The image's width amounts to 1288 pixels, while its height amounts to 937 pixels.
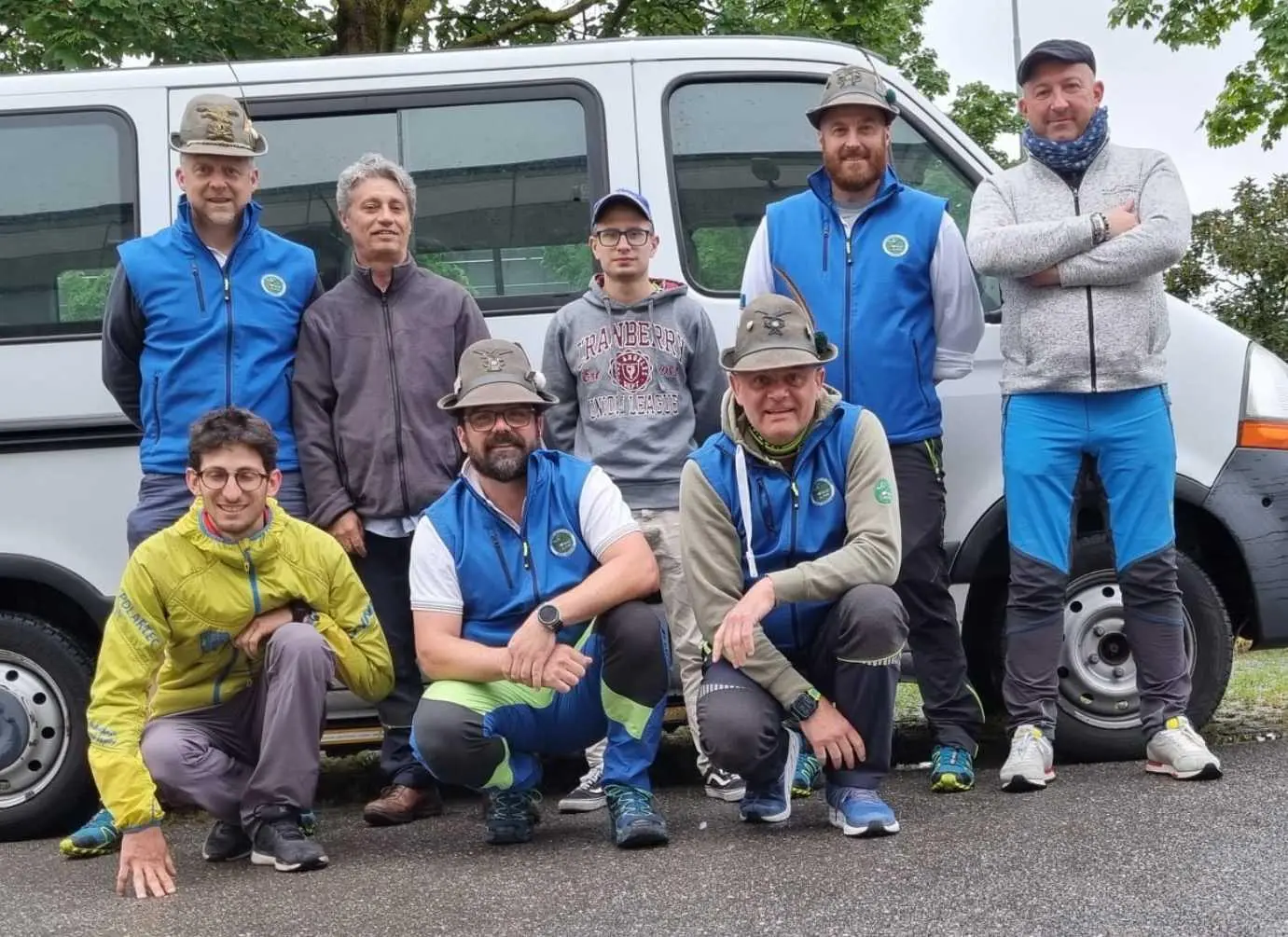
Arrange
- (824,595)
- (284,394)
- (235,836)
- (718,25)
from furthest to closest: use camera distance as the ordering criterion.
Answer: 1. (718,25)
2. (284,394)
3. (235,836)
4. (824,595)

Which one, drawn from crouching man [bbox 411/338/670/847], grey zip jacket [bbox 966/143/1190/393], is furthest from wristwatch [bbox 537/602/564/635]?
grey zip jacket [bbox 966/143/1190/393]

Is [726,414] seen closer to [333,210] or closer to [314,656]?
[314,656]

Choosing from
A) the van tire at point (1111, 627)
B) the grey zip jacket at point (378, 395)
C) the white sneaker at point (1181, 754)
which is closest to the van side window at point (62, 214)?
the grey zip jacket at point (378, 395)

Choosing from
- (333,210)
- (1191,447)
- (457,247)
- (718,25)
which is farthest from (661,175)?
(718,25)

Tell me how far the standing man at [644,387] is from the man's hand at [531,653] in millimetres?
763

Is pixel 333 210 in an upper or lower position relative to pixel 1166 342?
upper

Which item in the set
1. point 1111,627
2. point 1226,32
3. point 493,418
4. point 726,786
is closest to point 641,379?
point 493,418

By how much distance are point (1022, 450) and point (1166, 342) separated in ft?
1.92

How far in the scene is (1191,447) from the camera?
496 centimetres

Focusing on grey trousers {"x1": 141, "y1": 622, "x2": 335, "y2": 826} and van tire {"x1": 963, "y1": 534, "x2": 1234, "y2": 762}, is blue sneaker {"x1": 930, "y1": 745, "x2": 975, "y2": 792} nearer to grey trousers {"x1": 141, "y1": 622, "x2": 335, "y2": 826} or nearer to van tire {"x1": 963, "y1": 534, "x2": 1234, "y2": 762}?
van tire {"x1": 963, "y1": 534, "x2": 1234, "y2": 762}

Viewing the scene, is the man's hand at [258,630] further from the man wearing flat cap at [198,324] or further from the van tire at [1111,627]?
the van tire at [1111,627]

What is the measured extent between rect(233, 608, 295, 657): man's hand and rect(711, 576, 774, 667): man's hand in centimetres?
123

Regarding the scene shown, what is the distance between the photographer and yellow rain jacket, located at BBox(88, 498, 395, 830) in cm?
400

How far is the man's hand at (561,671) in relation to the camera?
13.2 ft
